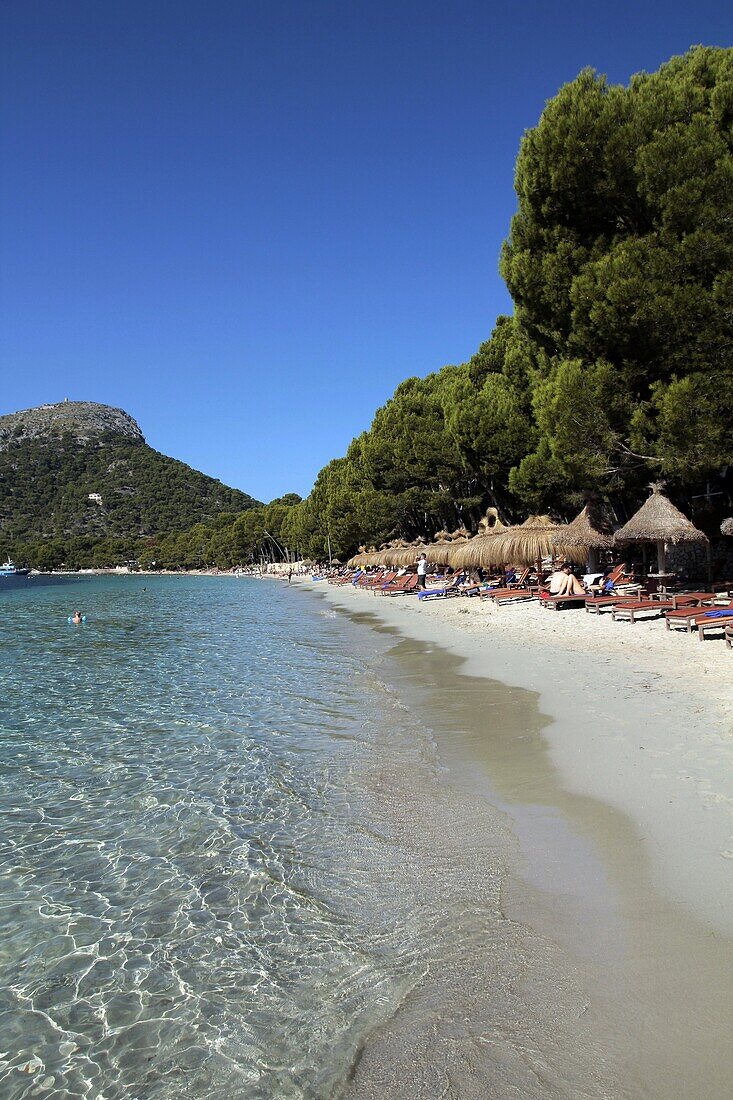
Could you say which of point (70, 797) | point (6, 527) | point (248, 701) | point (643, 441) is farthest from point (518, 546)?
point (6, 527)

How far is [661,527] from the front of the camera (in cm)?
1391

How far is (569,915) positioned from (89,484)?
17432 cm

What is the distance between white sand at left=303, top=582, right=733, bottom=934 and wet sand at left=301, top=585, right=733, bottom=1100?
22 mm

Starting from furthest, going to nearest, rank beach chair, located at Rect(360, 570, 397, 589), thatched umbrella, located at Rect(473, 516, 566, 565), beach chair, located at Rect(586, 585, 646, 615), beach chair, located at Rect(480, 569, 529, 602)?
beach chair, located at Rect(360, 570, 397, 589) < thatched umbrella, located at Rect(473, 516, 566, 565) < beach chair, located at Rect(480, 569, 529, 602) < beach chair, located at Rect(586, 585, 646, 615)

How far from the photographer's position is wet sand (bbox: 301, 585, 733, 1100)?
2457mm

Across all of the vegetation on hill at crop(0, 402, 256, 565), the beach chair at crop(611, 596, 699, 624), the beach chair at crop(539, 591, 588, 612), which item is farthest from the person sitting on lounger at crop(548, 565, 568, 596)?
the vegetation on hill at crop(0, 402, 256, 565)

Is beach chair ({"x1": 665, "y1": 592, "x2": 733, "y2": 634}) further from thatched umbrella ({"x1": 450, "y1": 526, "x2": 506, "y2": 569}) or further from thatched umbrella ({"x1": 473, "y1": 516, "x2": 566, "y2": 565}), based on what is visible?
thatched umbrella ({"x1": 450, "y1": 526, "x2": 506, "y2": 569})

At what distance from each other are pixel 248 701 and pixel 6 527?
15591 centimetres

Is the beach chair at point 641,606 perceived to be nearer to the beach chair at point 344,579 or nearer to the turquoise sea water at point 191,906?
the turquoise sea water at point 191,906

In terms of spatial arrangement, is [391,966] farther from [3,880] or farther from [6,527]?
[6,527]

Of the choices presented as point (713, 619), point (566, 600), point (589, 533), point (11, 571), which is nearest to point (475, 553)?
point (589, 533)

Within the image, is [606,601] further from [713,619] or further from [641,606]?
[713,619]

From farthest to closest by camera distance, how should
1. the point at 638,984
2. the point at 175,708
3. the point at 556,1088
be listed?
1. the point at 175,708
2. the point at 638,984
3. the point at 556,1088

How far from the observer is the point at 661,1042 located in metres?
2.47
